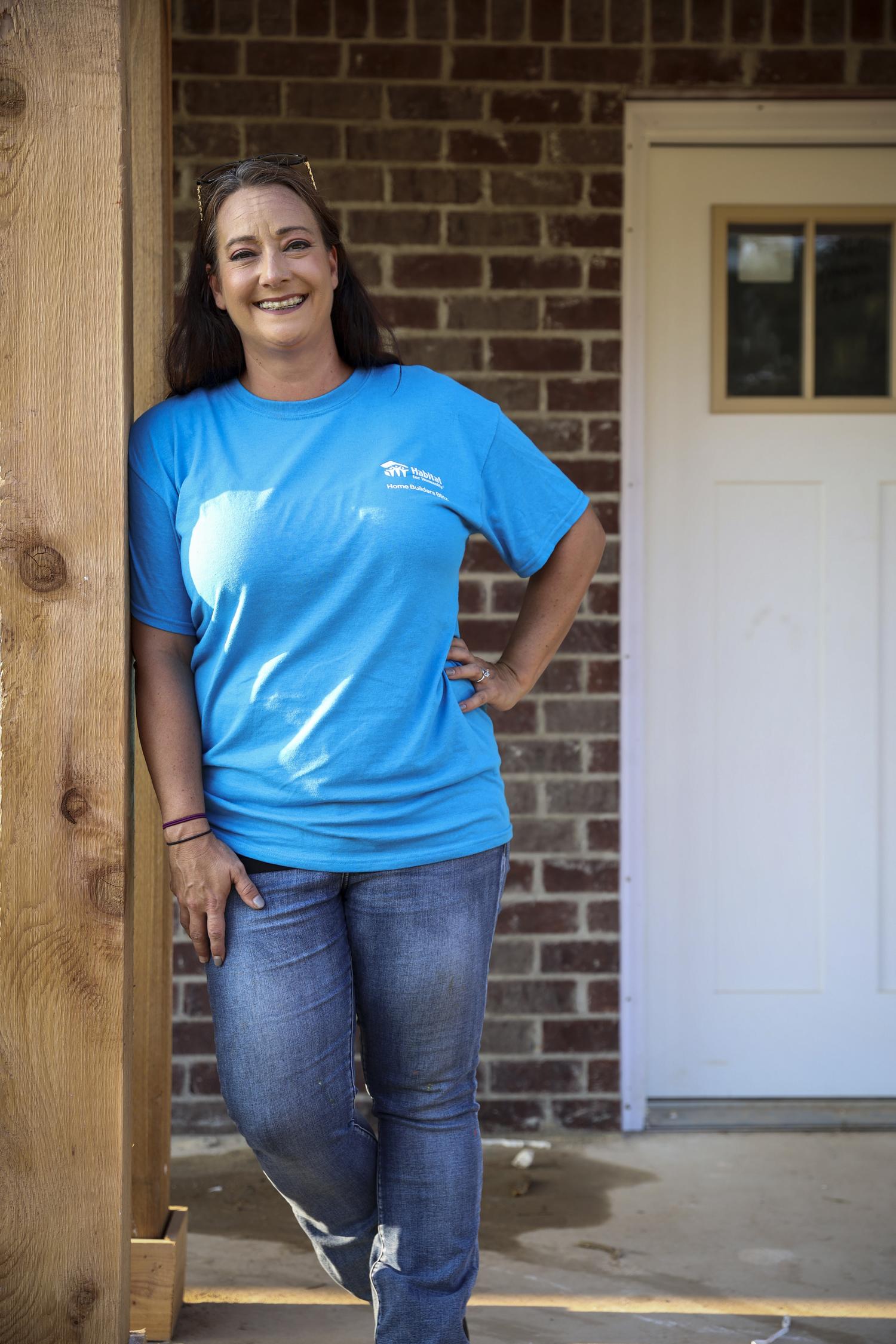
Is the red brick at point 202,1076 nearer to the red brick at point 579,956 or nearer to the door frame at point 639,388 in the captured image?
the red brick at point 579,956

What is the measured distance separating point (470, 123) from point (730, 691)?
1.63 m

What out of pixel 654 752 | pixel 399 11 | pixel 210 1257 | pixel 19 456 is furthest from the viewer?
pixel 654 752

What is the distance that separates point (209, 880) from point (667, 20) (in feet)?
8.64

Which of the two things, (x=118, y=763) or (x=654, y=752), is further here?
(x=654, y=752)

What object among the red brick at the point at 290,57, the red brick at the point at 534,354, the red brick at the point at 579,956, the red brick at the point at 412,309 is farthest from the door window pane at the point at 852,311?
the red brick at the point at 579,956

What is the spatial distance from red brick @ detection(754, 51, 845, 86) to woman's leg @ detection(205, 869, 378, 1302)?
2.56 m

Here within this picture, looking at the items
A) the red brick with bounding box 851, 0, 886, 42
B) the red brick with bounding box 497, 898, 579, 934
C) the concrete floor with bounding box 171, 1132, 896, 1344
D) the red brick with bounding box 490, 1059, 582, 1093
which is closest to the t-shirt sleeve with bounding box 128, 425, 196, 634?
the concrete floor with bounding box 171, 1132, 896, 1344

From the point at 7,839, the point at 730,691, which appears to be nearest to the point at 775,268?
the point at 730,691

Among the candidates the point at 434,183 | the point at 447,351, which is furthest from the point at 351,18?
the point at 447,351

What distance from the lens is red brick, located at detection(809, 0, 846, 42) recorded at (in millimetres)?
3395

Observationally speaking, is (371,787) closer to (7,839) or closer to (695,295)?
(7,839)

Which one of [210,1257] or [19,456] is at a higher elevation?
[19,456]

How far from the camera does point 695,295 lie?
3543 millimetres

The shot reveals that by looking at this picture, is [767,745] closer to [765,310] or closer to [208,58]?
[765,310]
